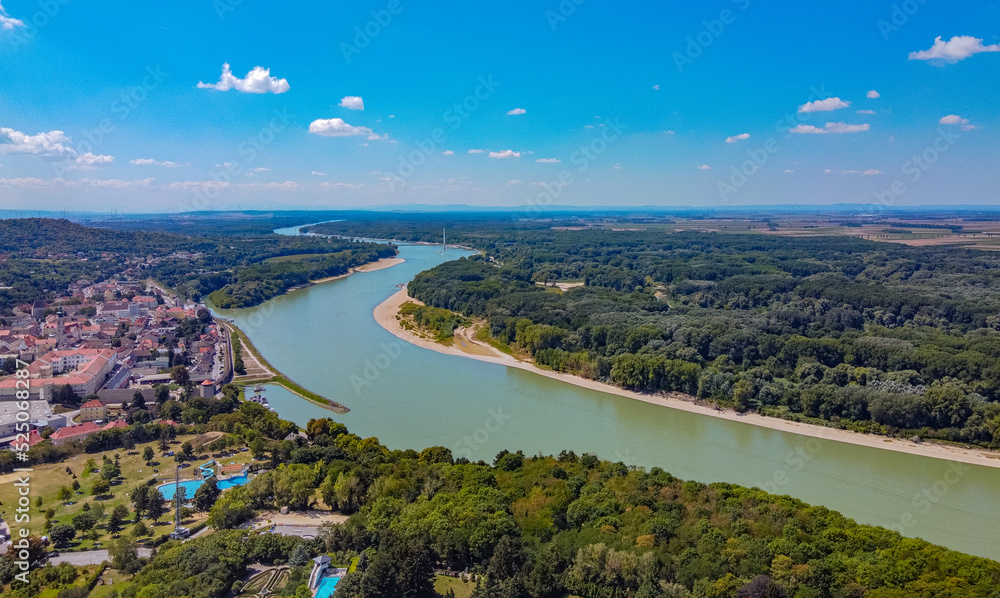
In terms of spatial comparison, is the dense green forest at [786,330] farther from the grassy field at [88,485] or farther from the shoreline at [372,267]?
the grassy field at [88,485]

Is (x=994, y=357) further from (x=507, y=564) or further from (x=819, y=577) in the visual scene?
(x=507, y=564)

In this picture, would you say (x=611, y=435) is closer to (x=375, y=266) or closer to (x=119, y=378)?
(x=119, y=378)

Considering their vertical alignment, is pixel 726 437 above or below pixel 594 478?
below

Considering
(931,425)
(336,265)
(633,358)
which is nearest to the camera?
(931,425)

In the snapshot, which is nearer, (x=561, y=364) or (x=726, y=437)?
(x=726, y=437)

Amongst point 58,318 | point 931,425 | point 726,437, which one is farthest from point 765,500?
point 58,318

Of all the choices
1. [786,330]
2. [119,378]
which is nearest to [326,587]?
[119,378]

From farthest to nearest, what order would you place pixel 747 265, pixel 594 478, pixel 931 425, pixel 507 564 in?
1. pixel 747 265
2. pixel 931 425
3. pixel 594 478
4. pixel 507 564
